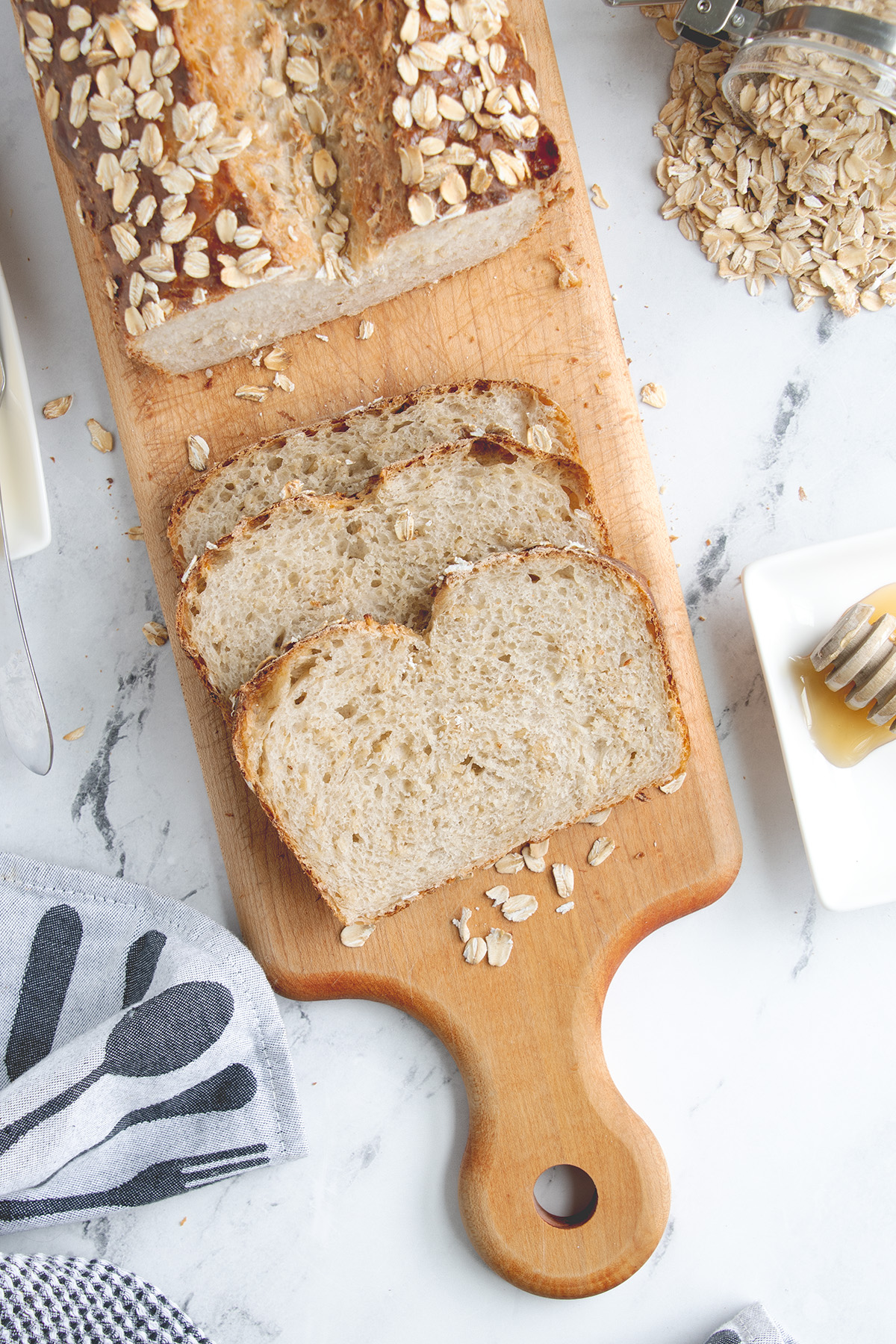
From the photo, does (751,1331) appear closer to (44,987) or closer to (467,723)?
(467,723)

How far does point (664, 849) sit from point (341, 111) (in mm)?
1659

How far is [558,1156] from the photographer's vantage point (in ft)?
6.69

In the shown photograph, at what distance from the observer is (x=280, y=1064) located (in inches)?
83.6

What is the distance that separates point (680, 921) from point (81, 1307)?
61.6 inches

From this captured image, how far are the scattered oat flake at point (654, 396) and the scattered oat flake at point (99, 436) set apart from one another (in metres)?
1.25

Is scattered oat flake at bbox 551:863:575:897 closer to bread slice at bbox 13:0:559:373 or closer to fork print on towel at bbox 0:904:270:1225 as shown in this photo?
fork print on towel at bbox 0:904:270:1225

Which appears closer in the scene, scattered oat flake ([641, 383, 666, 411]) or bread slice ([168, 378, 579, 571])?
bread slice ([168, 378, 579, 571])

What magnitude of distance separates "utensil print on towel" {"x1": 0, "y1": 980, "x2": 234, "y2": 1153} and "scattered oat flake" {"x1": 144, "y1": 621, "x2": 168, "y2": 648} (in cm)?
77

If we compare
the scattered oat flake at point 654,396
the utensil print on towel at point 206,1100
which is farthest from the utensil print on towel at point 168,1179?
the scattered oat flake at point 654,396

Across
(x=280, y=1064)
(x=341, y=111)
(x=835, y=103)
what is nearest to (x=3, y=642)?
(x=280, y=1064)

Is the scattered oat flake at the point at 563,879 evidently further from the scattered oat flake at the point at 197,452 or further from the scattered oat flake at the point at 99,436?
the scattered oat flake at the point at 99,436

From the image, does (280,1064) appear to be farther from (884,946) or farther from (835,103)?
(835,103)

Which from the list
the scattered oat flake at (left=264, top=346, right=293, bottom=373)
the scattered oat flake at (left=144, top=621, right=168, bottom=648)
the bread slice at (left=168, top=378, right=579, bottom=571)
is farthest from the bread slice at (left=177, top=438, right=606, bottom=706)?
the scattered oat flake at (left=264, top=346, right=293, bottom=373)

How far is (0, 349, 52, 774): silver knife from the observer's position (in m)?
2.06
